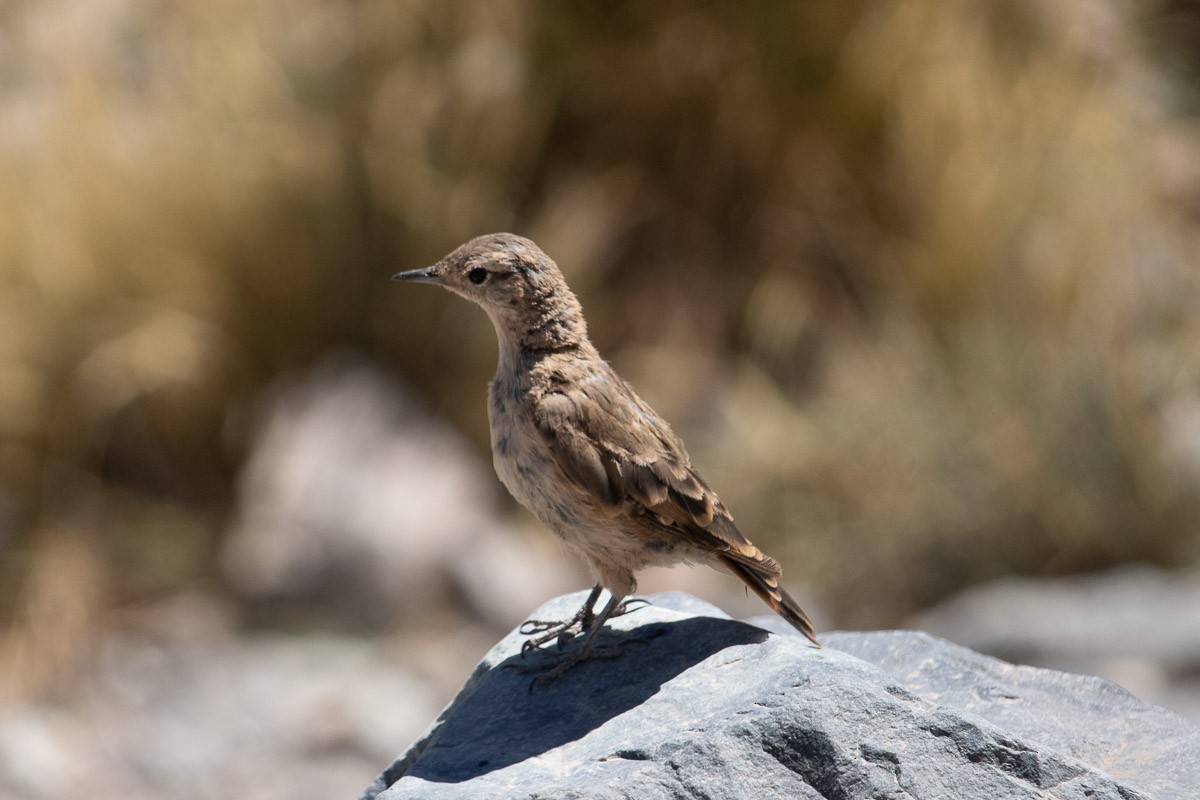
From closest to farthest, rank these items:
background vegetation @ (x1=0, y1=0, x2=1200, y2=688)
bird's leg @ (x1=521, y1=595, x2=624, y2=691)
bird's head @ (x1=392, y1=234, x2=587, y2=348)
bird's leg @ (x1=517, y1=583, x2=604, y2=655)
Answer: bird's leg @ (x1=521, y1=595, x2=624, y2=691), bird's leg @ (x1=517, y1=583, x2=604, y2=655), bird's head @ (x1=392, y1=234, x2=587, y2=348), background vegetation @ (x1=0, y1=0, x2=1200, y2=688)

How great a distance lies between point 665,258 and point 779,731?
6929 millimetres

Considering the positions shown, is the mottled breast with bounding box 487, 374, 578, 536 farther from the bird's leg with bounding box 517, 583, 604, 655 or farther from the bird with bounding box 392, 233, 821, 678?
the bird's leg with bounding box 517, 583, 604, 655

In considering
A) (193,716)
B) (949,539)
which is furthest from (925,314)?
(193,716)

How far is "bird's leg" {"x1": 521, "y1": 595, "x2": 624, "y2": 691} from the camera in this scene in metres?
4.18

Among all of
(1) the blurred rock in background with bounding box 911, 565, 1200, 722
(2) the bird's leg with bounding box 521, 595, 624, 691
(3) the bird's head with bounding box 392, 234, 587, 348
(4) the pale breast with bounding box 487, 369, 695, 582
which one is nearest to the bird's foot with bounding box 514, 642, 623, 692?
(2) the bird's leg with bounding box 521, 595, 624, 691

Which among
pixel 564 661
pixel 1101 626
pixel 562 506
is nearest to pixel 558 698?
pixel 564 661

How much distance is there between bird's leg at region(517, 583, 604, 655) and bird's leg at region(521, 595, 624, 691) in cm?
10

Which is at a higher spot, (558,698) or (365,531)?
(365,531)

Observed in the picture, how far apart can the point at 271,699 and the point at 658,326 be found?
3.56m

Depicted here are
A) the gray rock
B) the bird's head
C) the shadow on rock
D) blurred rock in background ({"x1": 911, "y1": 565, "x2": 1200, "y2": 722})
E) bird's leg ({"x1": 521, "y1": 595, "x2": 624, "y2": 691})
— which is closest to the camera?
the gray rock

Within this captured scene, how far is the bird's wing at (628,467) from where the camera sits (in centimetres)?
421

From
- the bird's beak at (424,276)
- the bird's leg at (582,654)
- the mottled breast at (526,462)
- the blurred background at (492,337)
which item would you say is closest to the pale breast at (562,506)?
the mottled breast at (526,462)

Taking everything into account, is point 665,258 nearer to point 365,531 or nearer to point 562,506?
point 365,531

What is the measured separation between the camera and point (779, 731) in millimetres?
3639
